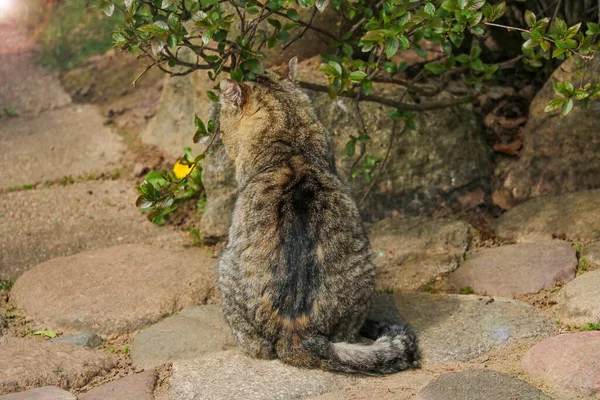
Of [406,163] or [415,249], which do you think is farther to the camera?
[406,163]

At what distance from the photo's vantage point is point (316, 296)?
4.08 meters

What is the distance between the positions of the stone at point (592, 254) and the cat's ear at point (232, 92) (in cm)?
241

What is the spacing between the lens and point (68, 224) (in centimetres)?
637

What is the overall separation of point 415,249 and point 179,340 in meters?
1.94

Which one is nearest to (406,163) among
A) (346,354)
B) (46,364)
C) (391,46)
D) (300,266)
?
(391,46)

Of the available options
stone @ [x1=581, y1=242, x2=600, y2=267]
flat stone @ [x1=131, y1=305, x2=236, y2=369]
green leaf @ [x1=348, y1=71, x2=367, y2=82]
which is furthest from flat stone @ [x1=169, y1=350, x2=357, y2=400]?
stone @ [x1=581, y1=242, x2=600, y2=267]

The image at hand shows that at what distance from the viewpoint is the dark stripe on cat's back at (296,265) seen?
4.04 metres

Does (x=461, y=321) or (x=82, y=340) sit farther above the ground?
(x=461, y=321)

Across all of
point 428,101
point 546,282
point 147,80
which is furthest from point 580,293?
point 147,80


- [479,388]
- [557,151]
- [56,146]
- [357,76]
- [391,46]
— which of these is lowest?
[479,388]

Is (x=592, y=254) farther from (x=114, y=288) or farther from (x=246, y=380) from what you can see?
(x=114, y=288)

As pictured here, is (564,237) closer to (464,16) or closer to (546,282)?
(546,282)

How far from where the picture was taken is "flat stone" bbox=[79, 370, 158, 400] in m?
3.89

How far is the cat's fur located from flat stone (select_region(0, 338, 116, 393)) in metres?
0.79
